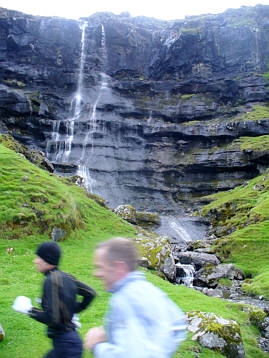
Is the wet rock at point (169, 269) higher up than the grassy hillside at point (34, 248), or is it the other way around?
the grassy hillside at point (34, 248)

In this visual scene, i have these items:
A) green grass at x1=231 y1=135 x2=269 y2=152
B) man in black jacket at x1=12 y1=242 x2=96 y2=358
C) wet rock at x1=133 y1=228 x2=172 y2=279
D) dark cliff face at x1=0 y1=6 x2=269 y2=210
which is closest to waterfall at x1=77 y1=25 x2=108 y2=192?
dark cliff face at x1=0 y1=6 x2=269 y2=210

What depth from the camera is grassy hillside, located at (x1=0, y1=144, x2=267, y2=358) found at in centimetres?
860

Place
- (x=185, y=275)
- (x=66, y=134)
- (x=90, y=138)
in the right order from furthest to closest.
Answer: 1. (x=66, y=134)
2. (x=90, y=138)
3. (x=185, y=275)

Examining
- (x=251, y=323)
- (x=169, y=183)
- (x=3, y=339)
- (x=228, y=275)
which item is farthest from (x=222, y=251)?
(x=169, y=183)

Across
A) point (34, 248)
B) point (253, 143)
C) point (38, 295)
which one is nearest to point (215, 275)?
point (34, 248)

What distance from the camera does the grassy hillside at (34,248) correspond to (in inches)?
339

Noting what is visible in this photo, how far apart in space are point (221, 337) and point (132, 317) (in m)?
6.99

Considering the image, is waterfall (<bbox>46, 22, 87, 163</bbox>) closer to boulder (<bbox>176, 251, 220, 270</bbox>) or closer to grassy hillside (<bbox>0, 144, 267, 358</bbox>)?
grassy hillside (<bbox>0, 144, 267, 358</bbox>)

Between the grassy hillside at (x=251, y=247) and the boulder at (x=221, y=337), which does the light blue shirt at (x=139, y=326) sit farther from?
the grassy hillside at (x=251, y=247)

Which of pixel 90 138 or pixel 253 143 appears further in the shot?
pixel 90 138

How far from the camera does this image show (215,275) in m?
23.5

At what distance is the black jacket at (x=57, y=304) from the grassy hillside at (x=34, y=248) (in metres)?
2.75

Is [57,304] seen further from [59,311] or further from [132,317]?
[132,317]

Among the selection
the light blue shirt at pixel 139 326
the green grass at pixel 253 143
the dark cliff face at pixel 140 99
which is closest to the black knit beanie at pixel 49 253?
the light blue shirt at pixel 139 326
